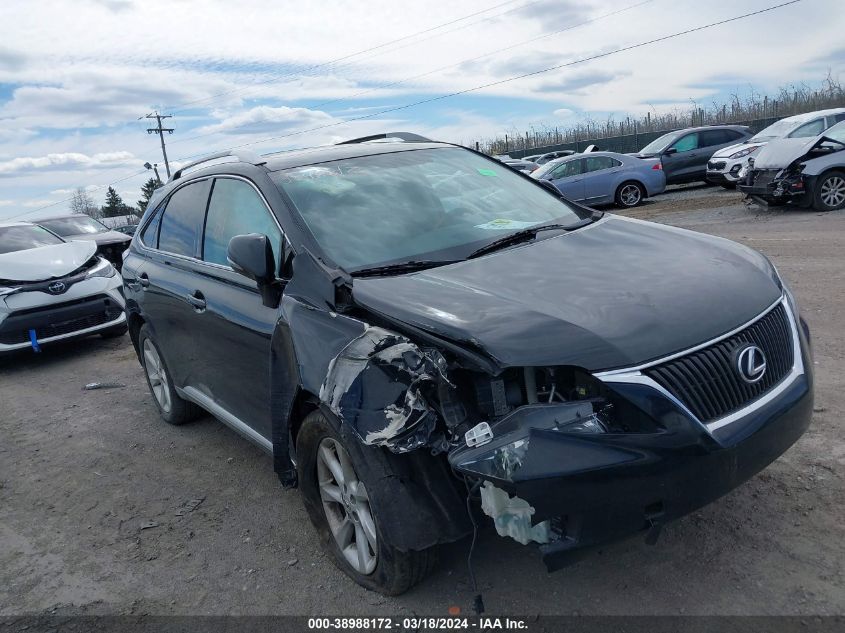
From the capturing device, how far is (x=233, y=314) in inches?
148

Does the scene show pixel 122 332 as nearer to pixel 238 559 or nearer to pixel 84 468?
pixel 84 468

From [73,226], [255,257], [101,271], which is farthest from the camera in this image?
[73,226]

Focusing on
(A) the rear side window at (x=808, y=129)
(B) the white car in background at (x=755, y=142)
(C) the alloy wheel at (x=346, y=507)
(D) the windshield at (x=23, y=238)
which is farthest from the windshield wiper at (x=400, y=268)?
(A) the rear side window at (x=808, y=129)

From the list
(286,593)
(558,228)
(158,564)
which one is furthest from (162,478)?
(558,228)

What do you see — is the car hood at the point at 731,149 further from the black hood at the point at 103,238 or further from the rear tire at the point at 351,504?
the rear tire at the point at 351,504

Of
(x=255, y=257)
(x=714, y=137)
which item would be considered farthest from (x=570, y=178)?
(x=255, y=257)

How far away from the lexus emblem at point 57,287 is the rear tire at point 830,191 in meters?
11.9

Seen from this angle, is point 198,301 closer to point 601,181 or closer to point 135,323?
point 135,323

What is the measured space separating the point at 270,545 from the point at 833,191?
40.1 ft

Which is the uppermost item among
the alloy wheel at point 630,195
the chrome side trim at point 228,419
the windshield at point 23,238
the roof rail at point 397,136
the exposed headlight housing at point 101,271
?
the roof rail at point 397,136

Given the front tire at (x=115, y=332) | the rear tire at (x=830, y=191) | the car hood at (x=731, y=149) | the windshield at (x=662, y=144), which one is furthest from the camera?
the windshield at (x=662, y=144)

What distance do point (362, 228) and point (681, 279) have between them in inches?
58.9

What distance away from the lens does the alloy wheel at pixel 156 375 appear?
17.7 feet

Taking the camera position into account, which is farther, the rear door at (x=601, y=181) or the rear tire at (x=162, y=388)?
the rear door at (x=601, y=181)
